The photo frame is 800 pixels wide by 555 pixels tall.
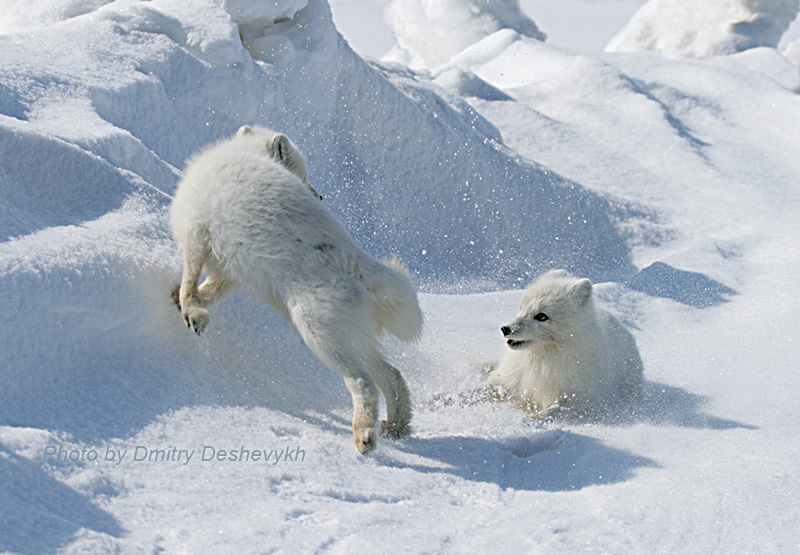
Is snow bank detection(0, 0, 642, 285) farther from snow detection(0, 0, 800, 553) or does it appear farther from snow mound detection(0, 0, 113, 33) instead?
snow mound detection(0, 0, 113, 33)

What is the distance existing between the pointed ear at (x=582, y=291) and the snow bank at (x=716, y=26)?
12514 millimetres

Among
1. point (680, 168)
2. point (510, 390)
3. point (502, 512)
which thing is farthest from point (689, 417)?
point (680, 168)

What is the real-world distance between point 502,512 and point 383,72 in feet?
18.9

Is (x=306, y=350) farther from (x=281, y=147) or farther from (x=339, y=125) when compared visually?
(x=339, y=125)

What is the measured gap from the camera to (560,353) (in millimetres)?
3889

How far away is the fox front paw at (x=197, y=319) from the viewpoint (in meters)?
2.95

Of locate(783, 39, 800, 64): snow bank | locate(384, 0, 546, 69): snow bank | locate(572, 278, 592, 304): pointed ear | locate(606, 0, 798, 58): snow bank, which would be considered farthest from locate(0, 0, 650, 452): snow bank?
locate(783, 39, 800, 64): snow bank

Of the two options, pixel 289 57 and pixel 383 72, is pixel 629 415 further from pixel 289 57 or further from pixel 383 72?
pixel 383 72

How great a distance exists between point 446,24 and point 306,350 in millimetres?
12007

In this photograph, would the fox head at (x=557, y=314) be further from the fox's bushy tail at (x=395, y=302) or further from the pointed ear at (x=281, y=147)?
the pointed ear at (x=281, y=147)

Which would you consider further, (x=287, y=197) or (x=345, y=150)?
(x=345, y=150)

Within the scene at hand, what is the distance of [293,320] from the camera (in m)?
2.85

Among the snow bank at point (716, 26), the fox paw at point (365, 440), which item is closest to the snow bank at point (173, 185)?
the fox paw at point (365, 440)

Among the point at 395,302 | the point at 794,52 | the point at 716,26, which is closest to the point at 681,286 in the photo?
the point at 395,302
